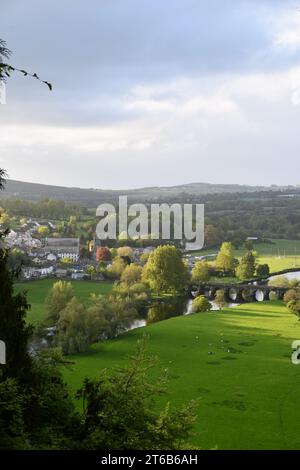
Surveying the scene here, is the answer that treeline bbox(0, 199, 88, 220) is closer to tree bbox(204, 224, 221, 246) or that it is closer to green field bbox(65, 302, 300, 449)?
tree bbox(204, 224, 221, 246)

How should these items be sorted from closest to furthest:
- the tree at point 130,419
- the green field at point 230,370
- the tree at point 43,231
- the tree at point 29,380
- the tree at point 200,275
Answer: the tree at point 130,419 → the tree at point 29,380 → the green field at point 230,370 → the tree at point 200,275 → the tree at point 43,231

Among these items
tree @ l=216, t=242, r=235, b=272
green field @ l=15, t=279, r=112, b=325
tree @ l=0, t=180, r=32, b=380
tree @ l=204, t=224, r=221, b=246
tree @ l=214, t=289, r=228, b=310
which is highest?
tree @ l=0, t=180, r=32, b=380

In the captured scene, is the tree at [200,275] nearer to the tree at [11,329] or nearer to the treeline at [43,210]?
the tree at [11,329]

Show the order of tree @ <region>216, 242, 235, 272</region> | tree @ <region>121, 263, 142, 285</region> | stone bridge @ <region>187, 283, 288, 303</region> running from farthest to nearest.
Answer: tree @ <region>216, 242, 235, 272</region> → stone bridge @ <region>187, 283, 288, 303</region> → tree @ <region>121, 263, 142, 285</region>

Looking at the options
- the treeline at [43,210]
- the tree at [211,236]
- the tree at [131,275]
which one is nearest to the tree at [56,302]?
the tree at [131,275]

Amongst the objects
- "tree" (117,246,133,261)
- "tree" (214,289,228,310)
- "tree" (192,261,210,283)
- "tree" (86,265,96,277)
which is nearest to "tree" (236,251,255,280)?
"tree" (192,261,210,283)
